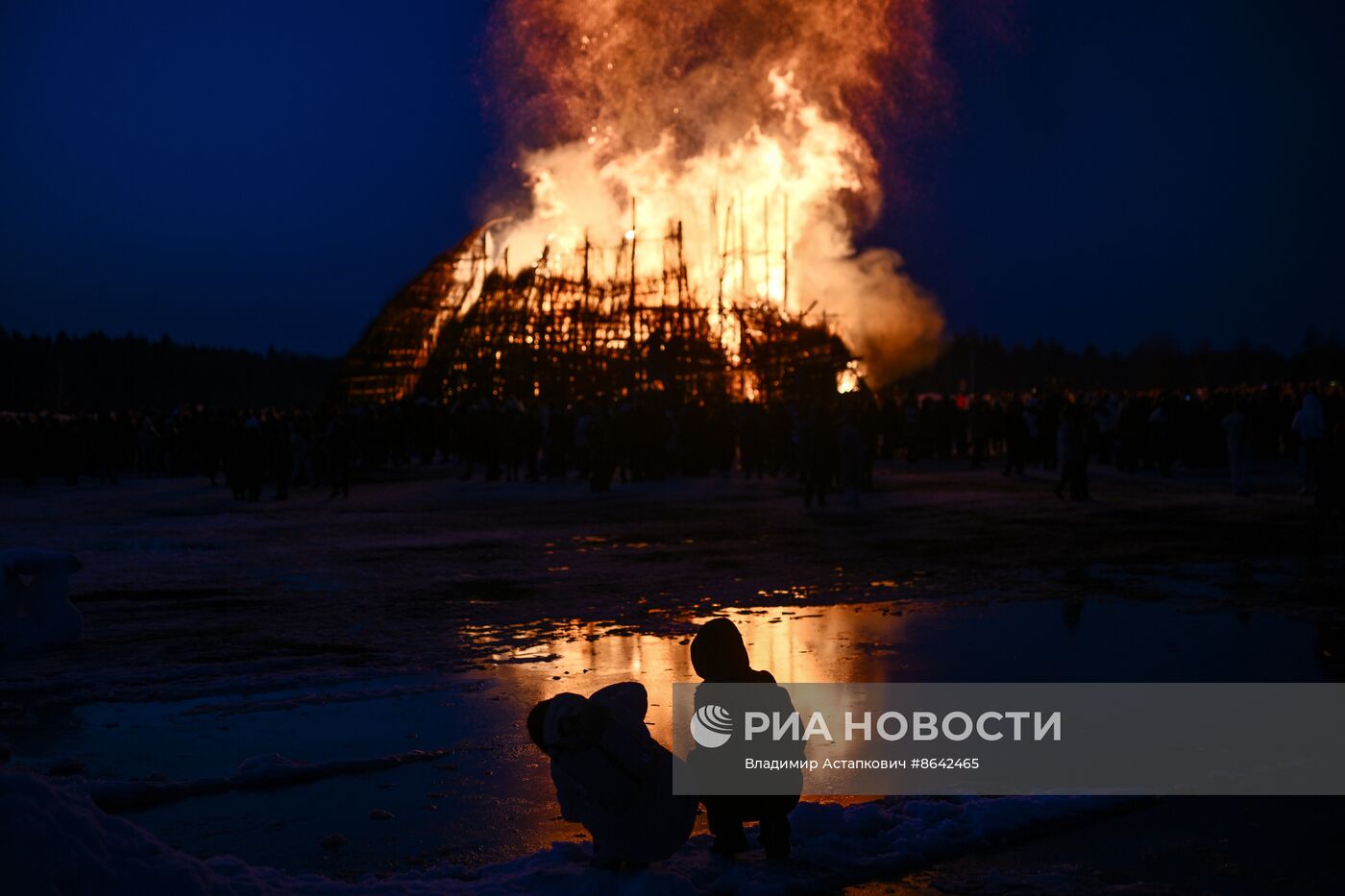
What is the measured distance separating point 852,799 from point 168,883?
2936 millimetres

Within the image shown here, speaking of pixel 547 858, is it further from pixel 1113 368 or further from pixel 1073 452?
pixel 1113 368

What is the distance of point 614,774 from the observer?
4.77m

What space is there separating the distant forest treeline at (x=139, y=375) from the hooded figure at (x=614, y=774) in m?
106

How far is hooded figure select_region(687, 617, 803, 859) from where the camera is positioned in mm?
5203

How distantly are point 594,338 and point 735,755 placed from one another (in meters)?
43.9

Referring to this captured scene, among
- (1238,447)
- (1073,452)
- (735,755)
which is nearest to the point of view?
(735,755)

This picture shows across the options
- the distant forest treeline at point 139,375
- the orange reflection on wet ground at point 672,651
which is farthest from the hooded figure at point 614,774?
the distant forest treeline at point 139,375

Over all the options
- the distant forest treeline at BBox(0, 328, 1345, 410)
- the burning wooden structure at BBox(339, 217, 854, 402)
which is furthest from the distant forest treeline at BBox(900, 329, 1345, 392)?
the burning wooden structure at BBox(339, 217, 854, 402)

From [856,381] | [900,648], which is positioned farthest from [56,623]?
[856,381]

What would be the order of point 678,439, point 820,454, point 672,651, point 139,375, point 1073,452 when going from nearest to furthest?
point 672,651 → point 1073,452 → point 820,454 → point 678,439 → point 139,375

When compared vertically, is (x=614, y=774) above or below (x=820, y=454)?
below

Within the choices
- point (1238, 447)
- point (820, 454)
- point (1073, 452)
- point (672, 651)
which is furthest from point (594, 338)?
point (672, 651)

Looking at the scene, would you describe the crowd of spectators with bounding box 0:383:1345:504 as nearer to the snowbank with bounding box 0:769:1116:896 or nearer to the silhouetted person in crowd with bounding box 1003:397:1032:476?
the silhouetted person in crowd with bounding box 1003:397:1032:476

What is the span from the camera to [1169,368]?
542ft
